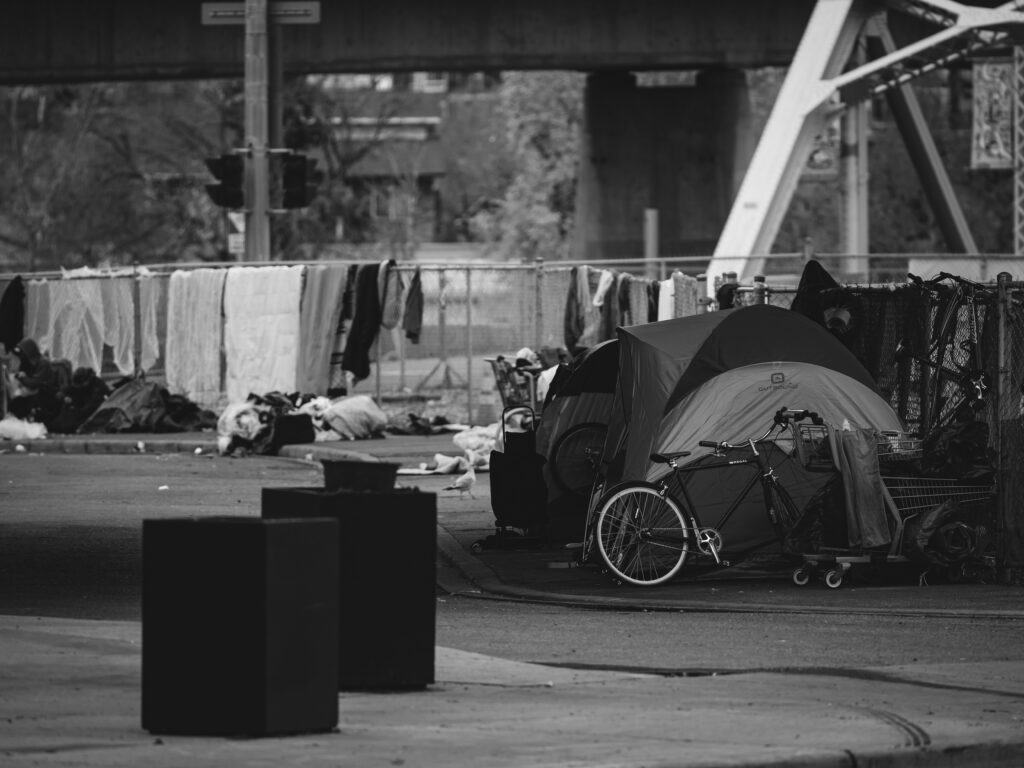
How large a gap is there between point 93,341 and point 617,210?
603 inches

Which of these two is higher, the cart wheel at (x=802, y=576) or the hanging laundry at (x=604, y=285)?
the hanging laundry at (x=604, y=285)

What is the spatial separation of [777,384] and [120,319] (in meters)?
17.0

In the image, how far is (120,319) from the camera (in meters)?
29.4

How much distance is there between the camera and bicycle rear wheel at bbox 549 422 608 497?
51.8 ft

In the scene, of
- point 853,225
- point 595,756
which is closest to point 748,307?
point 595,756

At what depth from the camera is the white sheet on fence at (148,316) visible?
29.0 meters

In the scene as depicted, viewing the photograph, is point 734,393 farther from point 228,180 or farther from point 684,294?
point 228,180

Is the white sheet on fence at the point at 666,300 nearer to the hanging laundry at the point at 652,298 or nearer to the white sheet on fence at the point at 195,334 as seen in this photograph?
the hanging laundry at the point at 652,298

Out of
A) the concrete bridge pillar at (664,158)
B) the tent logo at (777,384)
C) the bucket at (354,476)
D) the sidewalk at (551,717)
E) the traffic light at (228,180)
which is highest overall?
the concrete bridge pillar at (664,158)

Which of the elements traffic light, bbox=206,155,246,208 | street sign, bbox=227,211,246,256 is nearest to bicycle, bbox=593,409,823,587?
traffic light, bbox=206,155,246,208

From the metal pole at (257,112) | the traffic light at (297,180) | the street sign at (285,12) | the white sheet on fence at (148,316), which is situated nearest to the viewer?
the metal pole at (257,112)

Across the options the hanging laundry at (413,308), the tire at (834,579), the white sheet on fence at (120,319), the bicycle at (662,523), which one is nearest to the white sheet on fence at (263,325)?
the hanging laundry at (413,308)

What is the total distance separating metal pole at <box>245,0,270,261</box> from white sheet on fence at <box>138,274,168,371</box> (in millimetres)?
3180

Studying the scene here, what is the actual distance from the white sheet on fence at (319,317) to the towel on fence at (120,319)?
118 inches
